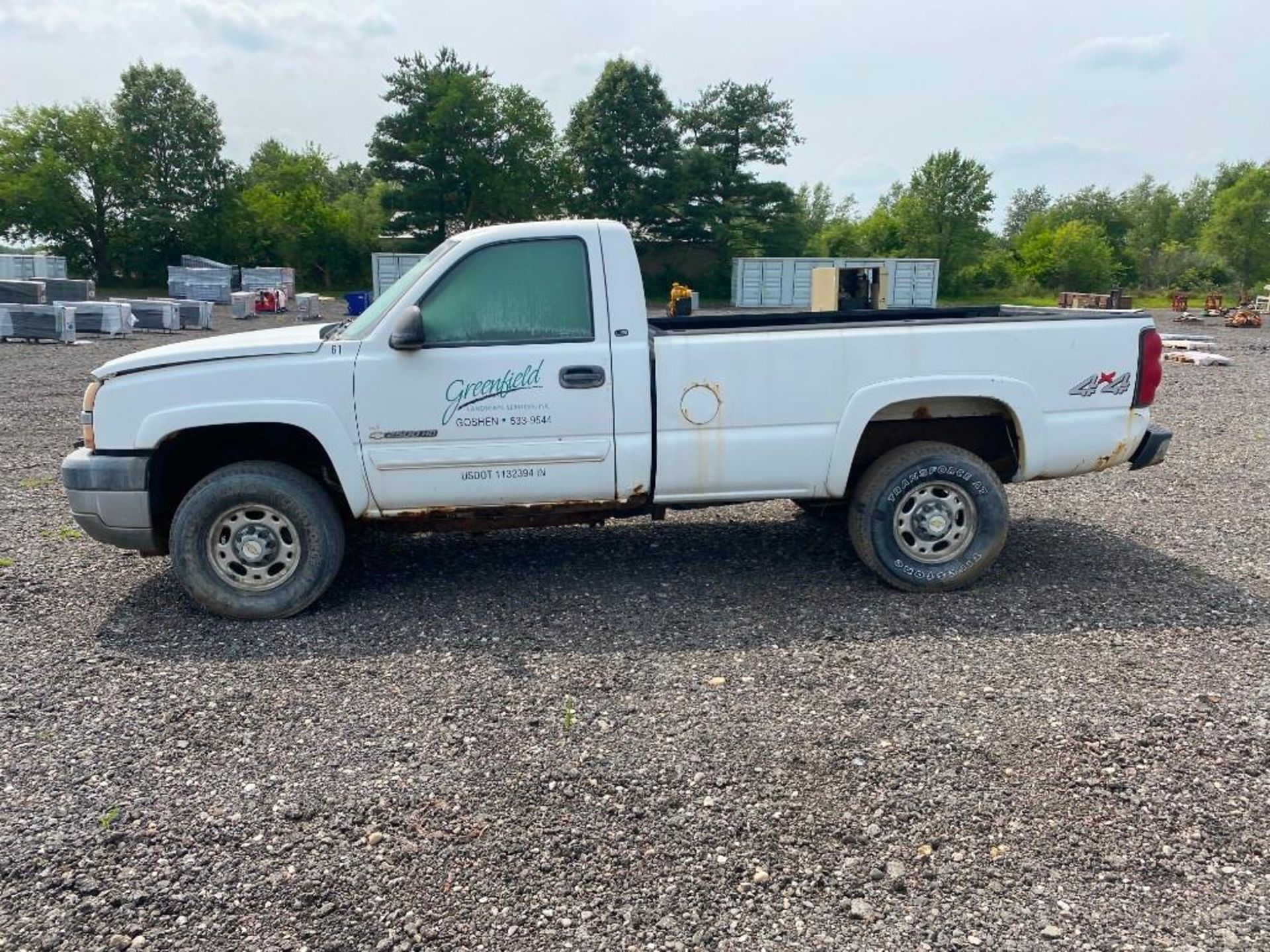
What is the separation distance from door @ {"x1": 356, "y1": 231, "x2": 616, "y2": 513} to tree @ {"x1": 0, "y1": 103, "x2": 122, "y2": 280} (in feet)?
178

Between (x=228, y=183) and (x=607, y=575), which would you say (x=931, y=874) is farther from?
(x=228, y=183)

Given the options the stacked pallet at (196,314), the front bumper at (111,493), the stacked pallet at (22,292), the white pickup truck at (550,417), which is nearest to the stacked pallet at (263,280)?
the stacked pallet at (196,314)

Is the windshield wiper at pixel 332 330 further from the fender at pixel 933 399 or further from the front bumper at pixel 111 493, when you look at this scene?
the fender at pixel 933 399

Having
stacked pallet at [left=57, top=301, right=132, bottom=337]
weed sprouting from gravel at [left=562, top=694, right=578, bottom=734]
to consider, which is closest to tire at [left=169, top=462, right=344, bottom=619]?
weed sprouting from gravel at [left=562, top=694, right=578, bottom=734]

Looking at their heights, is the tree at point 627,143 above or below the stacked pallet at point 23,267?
above

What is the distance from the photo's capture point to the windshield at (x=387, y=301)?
4.91 meters

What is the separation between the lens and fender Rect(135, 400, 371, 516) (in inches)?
186

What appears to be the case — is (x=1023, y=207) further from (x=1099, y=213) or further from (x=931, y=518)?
(x=931, y=518)

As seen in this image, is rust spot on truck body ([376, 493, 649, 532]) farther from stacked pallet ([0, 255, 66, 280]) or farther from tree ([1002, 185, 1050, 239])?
tree ([1002, 185, 1050, 239])

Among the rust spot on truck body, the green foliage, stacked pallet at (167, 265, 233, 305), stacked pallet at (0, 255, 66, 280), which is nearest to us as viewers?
the rust spot on truck body

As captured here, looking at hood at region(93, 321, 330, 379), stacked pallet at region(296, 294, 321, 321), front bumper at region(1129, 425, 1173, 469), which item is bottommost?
front bumper at region(1129, 425, 1173, 469)

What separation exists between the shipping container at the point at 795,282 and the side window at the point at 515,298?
3897 centimetres

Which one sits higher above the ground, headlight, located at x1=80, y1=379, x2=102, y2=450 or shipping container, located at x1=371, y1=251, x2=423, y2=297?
shipping container, located at x1=371, y1=251, x2=423, y2=297

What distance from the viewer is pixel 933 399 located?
519cm
